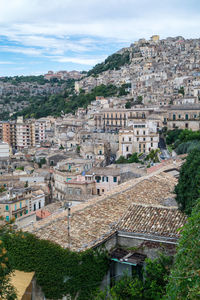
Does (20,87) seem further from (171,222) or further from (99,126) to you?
(171,222)

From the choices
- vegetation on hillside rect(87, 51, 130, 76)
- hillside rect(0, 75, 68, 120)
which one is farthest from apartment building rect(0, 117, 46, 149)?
vegetation on hillside rect(87, 51, 130, 76)

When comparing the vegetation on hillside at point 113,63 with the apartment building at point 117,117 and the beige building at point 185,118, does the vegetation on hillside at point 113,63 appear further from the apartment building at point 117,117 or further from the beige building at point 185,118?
the beige building at point 185,118

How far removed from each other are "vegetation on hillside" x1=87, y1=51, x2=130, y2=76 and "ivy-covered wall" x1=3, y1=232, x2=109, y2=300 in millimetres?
119319

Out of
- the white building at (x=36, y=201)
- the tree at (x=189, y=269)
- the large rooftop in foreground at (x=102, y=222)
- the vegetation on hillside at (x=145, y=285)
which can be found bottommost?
the white building at (x=36, y=201)

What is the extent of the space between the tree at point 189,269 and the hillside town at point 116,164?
3935mm

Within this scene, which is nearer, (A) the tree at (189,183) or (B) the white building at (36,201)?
(A) the tree at (189,183)

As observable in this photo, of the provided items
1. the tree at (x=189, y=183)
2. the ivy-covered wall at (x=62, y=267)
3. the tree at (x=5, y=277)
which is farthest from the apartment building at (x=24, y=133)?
the tree at (x=5, y=277)

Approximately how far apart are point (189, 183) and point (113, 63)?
403ft

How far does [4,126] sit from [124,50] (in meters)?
72.2

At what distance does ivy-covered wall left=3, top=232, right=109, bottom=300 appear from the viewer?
9.92m

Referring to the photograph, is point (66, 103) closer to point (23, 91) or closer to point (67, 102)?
point (67, 102)

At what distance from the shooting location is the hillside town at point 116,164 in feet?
37.1

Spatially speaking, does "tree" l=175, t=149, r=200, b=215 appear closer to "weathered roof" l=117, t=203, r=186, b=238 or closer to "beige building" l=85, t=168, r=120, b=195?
"weathered roof" l=117, t=203, r=186, b=238

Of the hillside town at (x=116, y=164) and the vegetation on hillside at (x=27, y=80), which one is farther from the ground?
the vegetation on hillside at (x=27, y=80)
